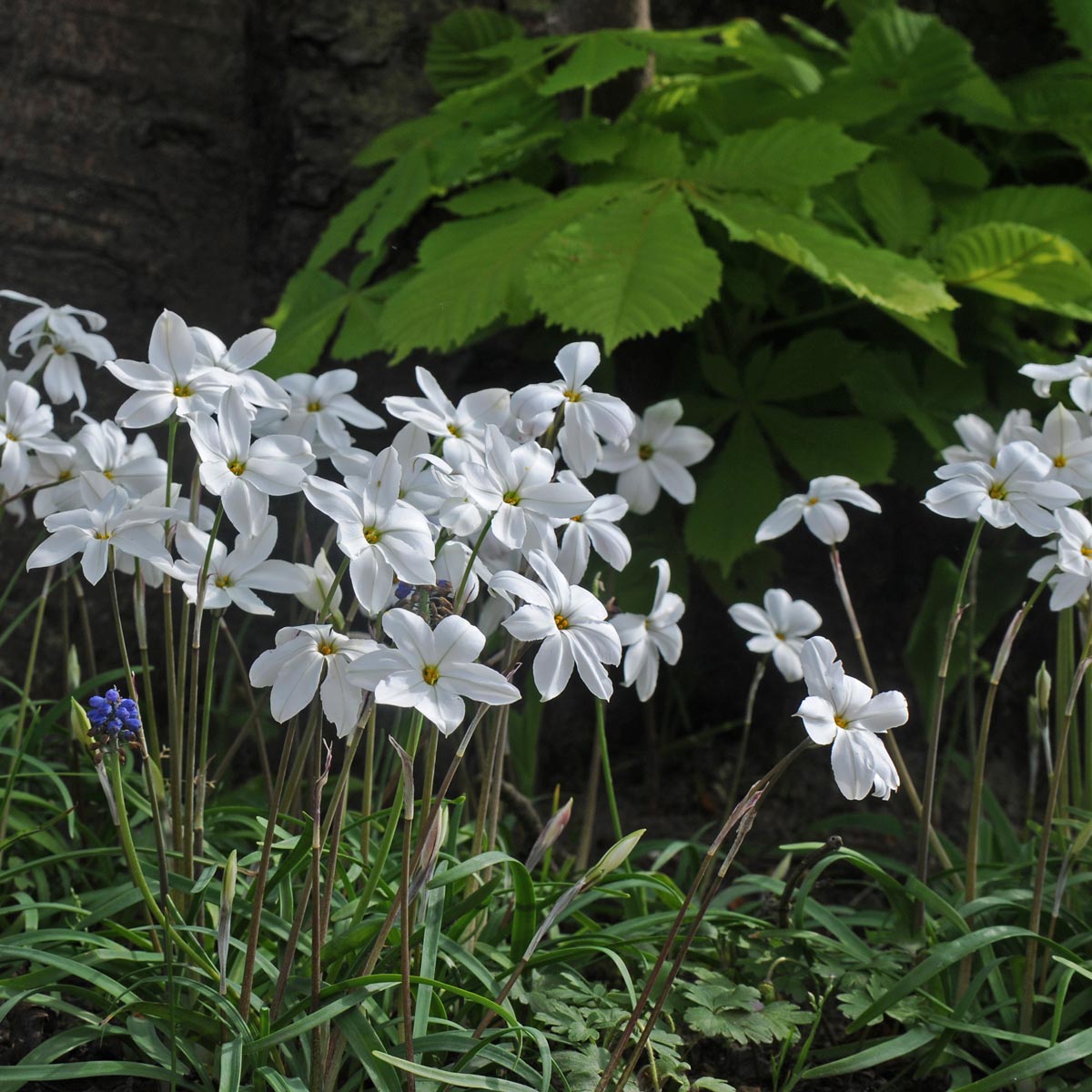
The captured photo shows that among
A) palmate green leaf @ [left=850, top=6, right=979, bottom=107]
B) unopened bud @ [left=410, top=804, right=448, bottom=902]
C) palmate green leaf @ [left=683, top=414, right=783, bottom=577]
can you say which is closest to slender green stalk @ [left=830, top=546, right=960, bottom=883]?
palmate green leaf @ [left=683, top=414, right=783, bottom=577]

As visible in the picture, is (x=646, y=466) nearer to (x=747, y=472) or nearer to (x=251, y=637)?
(x=747, y=472)

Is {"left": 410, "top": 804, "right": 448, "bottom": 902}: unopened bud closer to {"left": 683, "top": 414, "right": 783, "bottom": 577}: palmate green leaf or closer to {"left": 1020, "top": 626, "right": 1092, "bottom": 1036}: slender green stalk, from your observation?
{"left": 1020, "top": 626, "right": 1092, "bottom": 1036}: slender green stalk

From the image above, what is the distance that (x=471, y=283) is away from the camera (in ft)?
6.50

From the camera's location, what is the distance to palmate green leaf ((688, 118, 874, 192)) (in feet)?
6.73

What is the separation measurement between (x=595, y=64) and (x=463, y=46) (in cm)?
75

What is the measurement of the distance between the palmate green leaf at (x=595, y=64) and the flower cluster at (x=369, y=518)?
76cm

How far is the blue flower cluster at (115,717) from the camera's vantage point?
1.21 m

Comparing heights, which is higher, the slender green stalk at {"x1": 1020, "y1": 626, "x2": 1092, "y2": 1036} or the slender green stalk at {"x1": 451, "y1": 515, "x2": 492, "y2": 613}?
the slender green stalk at {"x1": 451, "y1": 515, "x2": 492, "y2": 613}

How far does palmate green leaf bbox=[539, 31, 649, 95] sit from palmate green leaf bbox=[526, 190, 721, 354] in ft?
0.86

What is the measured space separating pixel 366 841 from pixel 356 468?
0.57 meters

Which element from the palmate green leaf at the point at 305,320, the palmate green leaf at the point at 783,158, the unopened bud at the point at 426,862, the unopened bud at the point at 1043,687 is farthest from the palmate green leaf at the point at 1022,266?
the unopened bud at the point at 426,862

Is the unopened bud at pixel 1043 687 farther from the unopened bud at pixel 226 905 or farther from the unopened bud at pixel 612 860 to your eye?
the unopened bud at pixel 226 905

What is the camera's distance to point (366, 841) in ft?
5.27

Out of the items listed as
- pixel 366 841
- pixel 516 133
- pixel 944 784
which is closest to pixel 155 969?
pixel 366 841
